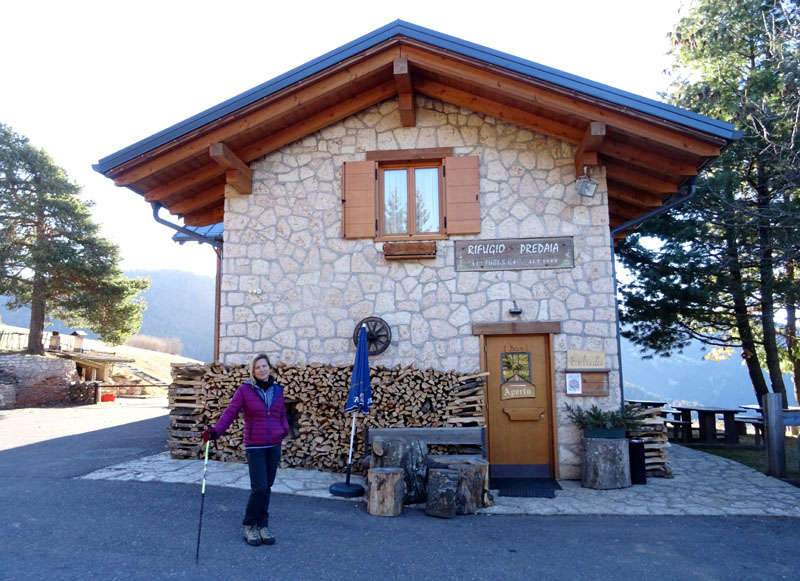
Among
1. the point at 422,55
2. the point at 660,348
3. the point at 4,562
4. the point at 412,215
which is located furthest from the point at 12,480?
the point at 660,348

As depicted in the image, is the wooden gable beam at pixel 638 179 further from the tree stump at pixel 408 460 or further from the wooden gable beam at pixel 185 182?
the wooden gable beam at pixel 185 182

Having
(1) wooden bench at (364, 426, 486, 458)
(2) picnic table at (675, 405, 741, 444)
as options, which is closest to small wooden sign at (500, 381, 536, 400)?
(1) wooden bench at (364, 426, 486, 458)

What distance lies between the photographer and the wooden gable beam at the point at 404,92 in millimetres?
8445

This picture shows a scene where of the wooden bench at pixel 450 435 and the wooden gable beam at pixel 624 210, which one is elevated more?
the wooden gable beam at pixel 624 210

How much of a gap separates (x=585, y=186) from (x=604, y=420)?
3331mm

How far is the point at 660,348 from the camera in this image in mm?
14469

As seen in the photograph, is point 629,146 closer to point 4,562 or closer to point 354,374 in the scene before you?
point 354,374

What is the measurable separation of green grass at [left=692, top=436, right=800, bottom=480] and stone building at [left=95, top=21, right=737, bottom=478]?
3.12 meters

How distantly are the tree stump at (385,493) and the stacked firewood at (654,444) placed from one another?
155 inches

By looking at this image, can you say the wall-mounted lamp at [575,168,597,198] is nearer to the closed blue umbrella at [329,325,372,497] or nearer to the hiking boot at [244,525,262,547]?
the closed blue umbrella at [329,325,372,497]

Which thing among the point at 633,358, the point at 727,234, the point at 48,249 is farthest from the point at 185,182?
the point at 633,358

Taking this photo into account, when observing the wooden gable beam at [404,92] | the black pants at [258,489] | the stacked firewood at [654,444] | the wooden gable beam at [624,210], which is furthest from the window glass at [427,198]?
the black pants at [258,489]

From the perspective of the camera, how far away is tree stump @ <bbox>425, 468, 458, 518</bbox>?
6441 millimetres

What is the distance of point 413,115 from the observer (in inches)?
363
